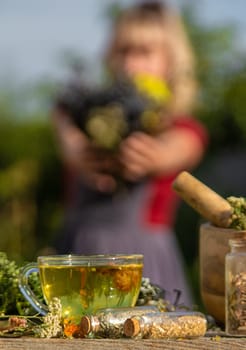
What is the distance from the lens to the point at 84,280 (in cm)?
175

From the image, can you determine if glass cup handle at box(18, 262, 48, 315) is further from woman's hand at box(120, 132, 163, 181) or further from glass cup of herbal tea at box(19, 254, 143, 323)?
woman's hand at box(120, 132, 163, 181)

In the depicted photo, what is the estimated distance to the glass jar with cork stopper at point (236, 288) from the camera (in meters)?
1.71

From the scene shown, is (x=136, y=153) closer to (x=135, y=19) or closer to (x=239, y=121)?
(x=135, y=19)

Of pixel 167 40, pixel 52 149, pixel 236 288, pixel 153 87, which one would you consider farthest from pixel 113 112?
pixel 236 288

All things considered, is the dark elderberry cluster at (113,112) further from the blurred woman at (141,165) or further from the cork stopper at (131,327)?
the cork stopper at (131,327)

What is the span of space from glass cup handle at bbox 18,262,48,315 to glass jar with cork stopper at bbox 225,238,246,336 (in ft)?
0.94

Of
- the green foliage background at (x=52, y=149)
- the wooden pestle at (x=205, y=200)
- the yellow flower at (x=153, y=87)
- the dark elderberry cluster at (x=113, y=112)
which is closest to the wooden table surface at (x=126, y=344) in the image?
the wooden pestle at (x=205, y=200)

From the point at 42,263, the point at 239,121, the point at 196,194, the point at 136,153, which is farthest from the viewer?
the point at 239,121

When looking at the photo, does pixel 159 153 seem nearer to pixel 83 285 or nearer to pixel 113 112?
pixel 113 112

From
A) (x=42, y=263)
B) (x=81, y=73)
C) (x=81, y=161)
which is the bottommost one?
(x=42, y=263)

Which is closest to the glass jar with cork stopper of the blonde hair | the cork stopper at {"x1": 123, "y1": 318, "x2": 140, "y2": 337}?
the cork stopper at {"x1": 123, "y1": 318, "x2": 140, "y2": 337}

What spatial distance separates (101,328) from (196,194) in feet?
1.09

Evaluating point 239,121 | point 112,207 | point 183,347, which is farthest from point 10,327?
point 239,121

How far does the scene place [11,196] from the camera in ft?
25.0
